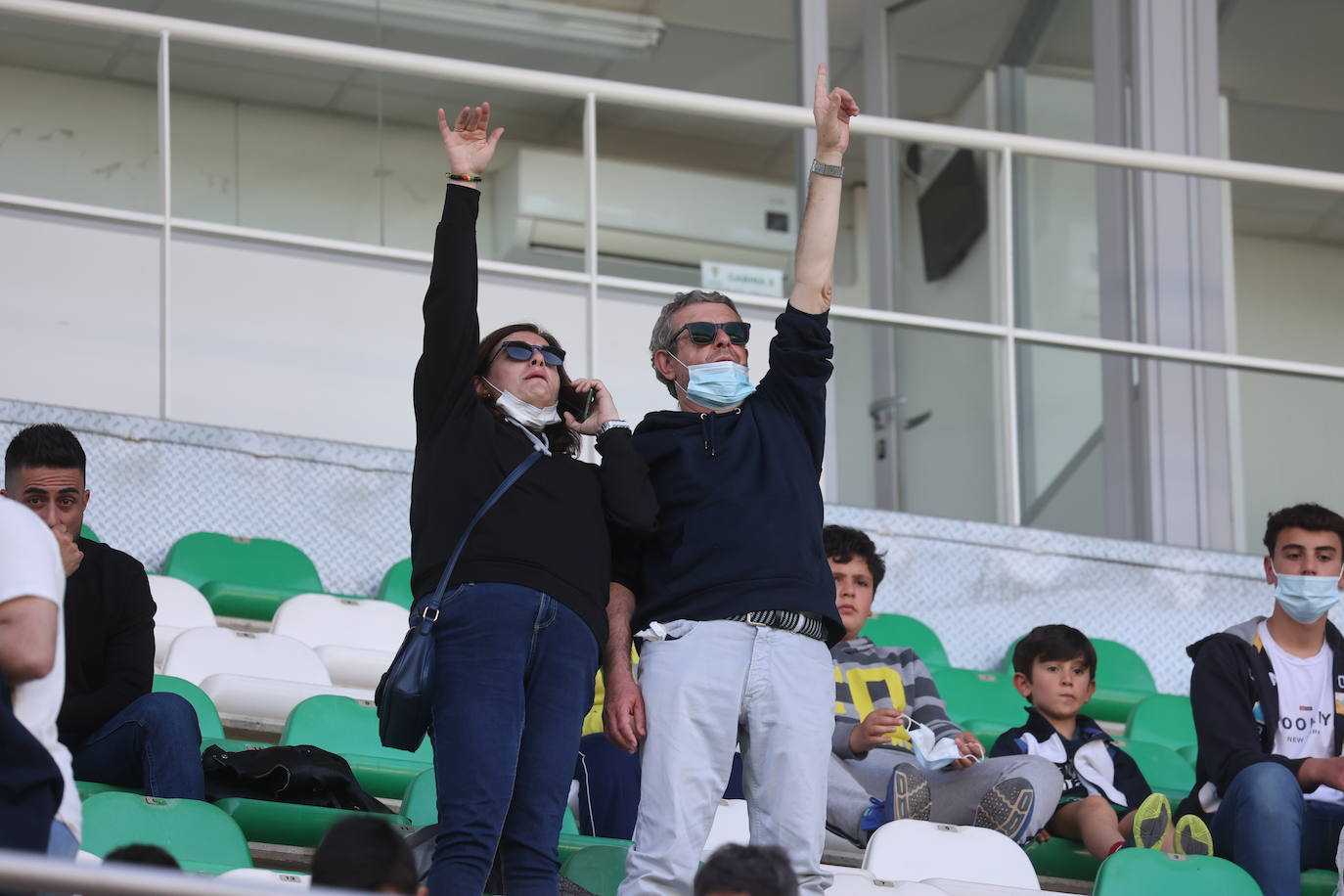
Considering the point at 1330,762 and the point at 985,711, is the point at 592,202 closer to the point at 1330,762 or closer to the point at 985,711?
the point at 985,711

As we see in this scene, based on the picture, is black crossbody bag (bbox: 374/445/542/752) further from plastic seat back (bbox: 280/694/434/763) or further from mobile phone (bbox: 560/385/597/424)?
plastic seat back (bbox: 280/694/434/763)

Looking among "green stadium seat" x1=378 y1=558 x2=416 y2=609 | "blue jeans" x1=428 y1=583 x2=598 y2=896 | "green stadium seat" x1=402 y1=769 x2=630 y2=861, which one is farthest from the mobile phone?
"green stadium seat" x1=378 y1=558 x2=416 y2=609

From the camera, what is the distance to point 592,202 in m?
6.58

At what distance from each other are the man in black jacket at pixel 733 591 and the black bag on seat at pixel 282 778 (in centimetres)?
72

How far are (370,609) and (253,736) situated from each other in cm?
90

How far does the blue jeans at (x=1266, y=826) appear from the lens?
4.26m

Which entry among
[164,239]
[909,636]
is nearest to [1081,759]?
[909,636]

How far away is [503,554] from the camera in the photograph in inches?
135

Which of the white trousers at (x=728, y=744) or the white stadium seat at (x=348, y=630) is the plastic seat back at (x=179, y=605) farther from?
the white trousers at (x=728, y=744)

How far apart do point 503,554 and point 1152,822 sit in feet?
5.72

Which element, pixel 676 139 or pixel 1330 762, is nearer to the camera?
pixel 1330 762

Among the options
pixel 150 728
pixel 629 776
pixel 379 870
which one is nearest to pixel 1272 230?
pixel 629 776

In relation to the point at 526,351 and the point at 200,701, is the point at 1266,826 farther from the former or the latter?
the point at 200,701

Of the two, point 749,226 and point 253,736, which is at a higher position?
point 749,226
